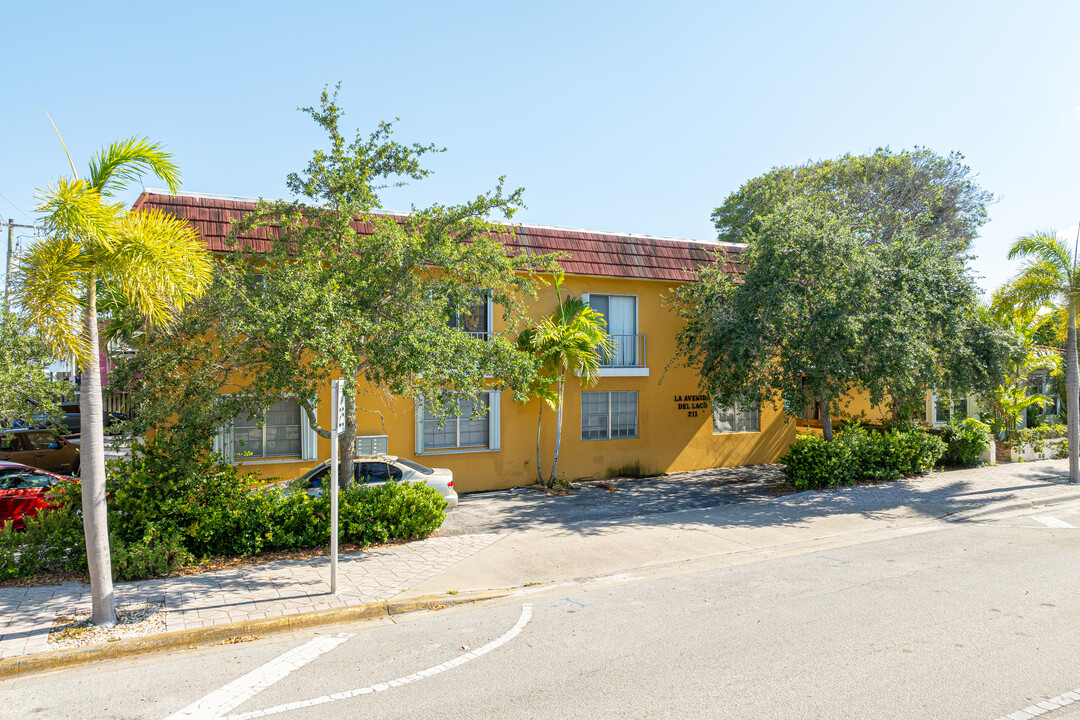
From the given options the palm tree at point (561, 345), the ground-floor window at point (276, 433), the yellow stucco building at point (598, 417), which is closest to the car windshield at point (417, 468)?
the yellow stucco building at point (598, 417)

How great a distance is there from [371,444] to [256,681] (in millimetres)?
8455

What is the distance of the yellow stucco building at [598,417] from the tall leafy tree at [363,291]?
376cm

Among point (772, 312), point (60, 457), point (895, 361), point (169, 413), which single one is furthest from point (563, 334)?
point (60, 457)

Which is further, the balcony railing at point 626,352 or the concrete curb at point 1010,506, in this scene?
the balcony railing at point 626,352

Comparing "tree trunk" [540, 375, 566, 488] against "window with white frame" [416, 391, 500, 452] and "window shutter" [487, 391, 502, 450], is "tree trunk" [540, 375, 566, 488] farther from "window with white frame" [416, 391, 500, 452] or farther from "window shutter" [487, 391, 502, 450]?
"window with white frame" [416, 391, 500, 452]

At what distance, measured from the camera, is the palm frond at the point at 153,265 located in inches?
246

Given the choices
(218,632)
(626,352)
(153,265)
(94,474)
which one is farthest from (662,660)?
(626,352)

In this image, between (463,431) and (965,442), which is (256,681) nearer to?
(463,431)

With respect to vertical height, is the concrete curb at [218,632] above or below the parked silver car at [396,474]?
below

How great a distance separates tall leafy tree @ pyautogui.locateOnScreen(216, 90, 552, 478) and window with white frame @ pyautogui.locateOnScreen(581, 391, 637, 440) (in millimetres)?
6504

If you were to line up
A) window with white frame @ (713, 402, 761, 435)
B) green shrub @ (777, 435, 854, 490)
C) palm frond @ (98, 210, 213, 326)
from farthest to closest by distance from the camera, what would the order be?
window with white frame @ (713, 402, 761, 435)
green shrub @ (777, 435, 854, 490)
palm frond @ (98, 210, 213, 326)

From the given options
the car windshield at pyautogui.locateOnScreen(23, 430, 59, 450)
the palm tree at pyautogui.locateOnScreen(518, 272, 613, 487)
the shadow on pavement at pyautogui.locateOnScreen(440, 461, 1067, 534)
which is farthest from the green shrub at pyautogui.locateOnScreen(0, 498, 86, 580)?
the car windshield at pyautogui.locateOnScreen(23, 430, 59, 450)

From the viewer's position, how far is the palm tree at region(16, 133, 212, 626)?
20.0 ft

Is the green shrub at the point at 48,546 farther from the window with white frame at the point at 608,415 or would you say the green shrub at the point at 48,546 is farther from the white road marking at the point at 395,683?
the window with white frame at the point at 608,415
